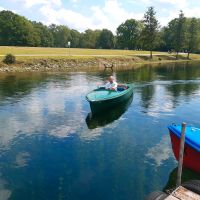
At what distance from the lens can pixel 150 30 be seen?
10325 cm

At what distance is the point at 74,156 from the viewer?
16.8 metres

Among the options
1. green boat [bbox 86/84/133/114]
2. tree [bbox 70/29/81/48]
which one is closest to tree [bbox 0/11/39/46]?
tree [bbox 70/29/81/48]

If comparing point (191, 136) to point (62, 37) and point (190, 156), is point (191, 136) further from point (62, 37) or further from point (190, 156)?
point (62, 37)

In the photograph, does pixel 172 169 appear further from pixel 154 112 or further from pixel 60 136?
pixel 154 112

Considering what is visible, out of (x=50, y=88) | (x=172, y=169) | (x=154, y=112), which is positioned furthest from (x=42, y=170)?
(x=50, y=88)

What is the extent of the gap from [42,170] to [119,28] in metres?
147

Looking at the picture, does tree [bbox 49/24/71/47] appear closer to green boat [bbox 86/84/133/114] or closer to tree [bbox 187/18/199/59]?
tree [bbox 187/18/199/59]

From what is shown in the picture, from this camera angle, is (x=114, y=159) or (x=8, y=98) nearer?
(x=114, y=159)

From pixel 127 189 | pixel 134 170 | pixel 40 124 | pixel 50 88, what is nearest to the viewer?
pixel 127 189

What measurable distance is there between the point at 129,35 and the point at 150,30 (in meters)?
48.1

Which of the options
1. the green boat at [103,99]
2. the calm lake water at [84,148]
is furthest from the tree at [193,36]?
the green boat at [103,99]

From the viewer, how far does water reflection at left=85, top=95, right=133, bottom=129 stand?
2325 cm

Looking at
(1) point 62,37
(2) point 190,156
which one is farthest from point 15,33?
(2) point 190,156

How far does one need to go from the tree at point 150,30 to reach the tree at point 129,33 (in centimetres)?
4272
